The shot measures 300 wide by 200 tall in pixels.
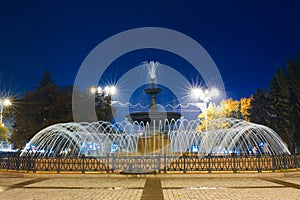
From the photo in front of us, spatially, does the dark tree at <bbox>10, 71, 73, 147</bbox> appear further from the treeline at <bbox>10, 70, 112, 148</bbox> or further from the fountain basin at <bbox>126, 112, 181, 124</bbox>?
the fountain basin at <bbox>126, 112, 181, 124</bbox>

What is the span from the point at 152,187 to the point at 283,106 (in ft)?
95.8

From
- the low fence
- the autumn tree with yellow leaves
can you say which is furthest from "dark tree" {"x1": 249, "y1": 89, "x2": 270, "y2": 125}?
the low fence

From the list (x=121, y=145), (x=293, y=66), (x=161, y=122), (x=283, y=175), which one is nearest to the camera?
(x=283, y=175)

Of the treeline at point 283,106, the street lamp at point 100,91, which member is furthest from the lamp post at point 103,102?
the treeline at point 283,106

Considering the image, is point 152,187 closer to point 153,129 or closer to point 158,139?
point 158,139

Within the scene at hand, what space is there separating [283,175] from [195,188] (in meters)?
5.37

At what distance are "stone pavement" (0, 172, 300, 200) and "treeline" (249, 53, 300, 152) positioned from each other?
2154 centimetres

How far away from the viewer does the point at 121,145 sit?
25750mm

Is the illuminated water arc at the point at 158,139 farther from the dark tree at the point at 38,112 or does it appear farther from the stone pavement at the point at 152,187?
the dark tree at the point at 38,112

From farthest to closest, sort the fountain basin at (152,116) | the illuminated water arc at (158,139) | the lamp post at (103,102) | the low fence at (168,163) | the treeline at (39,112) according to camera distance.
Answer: the lamp post at (103,102) → the treeline at (39,112) → the fountain basin at (152,116) → the illuminated water arc at (158,139) → the low fence at (168,163)

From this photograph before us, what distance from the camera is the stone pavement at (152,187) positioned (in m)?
9.21

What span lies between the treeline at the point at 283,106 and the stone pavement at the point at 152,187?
848 inches

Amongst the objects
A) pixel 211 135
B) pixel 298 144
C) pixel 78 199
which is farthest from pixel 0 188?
pixel 298 144

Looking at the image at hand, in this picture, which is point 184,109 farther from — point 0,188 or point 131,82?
point 0,188
